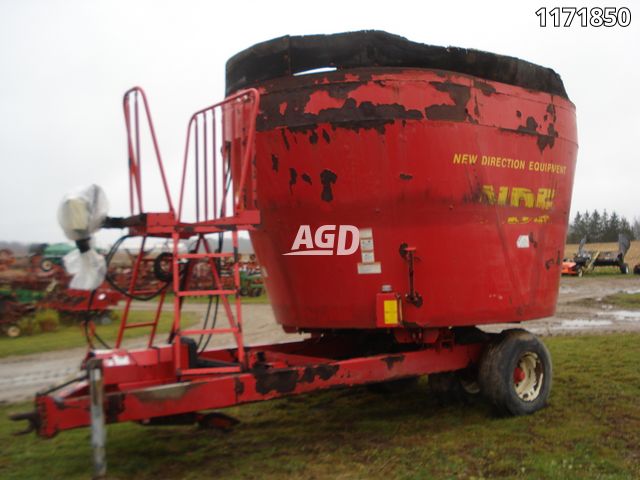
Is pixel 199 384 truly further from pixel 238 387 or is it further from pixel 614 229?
pixel 614 229

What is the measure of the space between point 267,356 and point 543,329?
9230 mm

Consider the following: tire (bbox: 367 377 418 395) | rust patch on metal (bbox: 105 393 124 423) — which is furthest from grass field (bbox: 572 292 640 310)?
rust patch on metal (bbox: 105 393 124 423)

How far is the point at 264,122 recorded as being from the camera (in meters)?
5.92

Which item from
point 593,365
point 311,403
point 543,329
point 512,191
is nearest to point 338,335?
point 311,403

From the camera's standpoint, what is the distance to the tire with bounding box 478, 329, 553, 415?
6.11 m

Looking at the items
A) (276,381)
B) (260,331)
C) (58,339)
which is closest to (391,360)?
(276,381)

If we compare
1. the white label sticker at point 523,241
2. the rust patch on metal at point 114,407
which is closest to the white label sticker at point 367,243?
the white label sticker at point 523,241

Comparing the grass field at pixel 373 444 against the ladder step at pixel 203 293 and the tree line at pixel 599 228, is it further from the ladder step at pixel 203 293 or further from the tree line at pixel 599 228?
the tree line at pixel 599 228

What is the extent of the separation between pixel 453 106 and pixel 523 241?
1.45 meters

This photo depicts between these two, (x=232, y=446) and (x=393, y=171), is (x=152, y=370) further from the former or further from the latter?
(x=393, y=171)

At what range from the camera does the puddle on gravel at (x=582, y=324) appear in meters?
14.1

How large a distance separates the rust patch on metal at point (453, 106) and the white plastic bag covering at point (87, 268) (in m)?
2.90

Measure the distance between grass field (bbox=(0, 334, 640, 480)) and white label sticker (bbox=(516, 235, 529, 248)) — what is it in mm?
1571

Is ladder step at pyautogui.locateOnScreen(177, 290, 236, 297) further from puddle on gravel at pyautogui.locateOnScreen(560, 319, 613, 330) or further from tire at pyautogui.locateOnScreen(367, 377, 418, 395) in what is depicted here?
puddle on gravel at pyautogui.locateOnScreen(560, 319, 613, 330)
